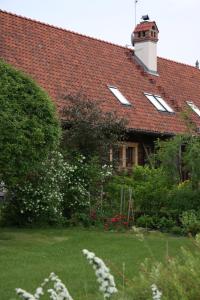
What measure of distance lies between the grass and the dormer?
12691 millimetres

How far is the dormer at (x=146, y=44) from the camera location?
2534 centimetres

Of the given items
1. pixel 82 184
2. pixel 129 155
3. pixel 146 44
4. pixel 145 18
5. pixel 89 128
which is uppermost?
pixel 145 18

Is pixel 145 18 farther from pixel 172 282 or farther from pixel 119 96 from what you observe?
pixel 172 282

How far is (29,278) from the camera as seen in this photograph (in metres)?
7.82

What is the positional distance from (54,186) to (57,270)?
6.22m

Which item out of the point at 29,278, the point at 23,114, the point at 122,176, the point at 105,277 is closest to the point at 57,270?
the point at 29,278

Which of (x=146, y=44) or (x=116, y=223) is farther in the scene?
(x=146, y=44)

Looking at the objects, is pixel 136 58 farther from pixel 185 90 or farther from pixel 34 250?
pixel 34 250

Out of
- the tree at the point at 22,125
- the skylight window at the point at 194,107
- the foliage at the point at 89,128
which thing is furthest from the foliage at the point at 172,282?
the skylight window at the point at 194,107

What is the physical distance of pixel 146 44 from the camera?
83.6 ft

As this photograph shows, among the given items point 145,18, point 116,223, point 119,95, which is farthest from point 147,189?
point 145,18

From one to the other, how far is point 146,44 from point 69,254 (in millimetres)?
16777

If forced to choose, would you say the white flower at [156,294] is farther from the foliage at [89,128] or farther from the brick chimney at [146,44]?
the brick chimney at [146,44]

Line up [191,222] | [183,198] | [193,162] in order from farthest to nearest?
[183,198] < [193,162] < [191,222]
